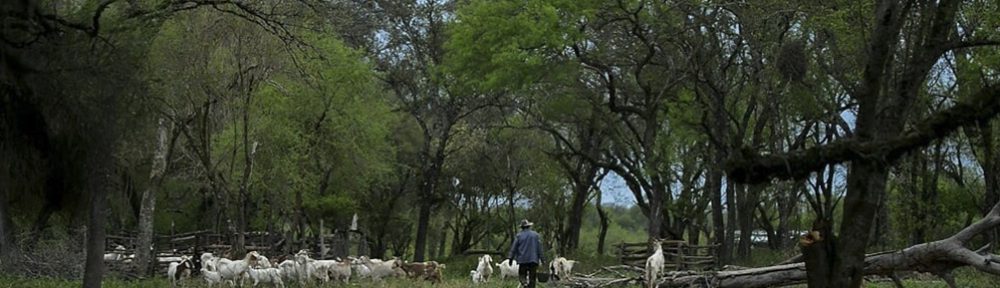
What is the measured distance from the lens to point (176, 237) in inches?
1478

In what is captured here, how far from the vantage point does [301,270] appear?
25500 mm

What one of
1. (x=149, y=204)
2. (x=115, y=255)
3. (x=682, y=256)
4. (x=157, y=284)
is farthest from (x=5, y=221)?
(x=682, y=256)

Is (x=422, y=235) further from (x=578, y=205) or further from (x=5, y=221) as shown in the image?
(x=5, y=221)

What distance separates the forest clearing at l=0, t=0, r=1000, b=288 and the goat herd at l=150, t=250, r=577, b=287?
0.07 m

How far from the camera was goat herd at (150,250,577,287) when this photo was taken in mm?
25031

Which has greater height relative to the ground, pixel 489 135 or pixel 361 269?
pixel 489 135

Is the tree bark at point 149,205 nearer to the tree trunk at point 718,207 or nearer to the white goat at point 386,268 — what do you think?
the white goat at point 386,268

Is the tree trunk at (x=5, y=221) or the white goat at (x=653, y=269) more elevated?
the tree trunk at (x=5, y=221)

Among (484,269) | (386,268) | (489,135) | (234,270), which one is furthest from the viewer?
(489,135)

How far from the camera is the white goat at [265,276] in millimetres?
24797

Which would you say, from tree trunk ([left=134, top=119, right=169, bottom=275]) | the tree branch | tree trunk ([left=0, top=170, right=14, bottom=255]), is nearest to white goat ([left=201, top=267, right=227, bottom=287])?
tree trunk ([left=134, top=119, right=169, bottom=275])

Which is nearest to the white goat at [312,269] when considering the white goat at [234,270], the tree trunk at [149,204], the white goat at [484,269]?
the white goat at [234,270]

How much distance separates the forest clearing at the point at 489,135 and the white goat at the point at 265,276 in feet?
0.25

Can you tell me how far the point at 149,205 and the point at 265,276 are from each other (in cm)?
670
